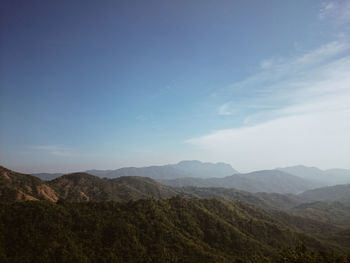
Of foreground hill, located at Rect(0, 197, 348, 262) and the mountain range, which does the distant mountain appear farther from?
foreground hill, located at Rect(0, 197, 348, 262)

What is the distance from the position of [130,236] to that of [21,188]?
126m

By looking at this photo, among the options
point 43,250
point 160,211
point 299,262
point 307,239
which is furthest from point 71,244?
point 307,239

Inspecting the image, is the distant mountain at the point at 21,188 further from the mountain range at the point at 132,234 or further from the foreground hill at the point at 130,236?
the foreground hill at the point at 130,236

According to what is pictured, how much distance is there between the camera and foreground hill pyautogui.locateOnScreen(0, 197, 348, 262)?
78188 millimetres

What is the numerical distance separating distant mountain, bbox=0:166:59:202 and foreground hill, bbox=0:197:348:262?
60.0 meters

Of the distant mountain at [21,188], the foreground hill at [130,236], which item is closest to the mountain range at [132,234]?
the foreground hill at [130,236]

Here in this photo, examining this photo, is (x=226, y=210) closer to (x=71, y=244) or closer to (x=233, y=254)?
(x=233, y=254)

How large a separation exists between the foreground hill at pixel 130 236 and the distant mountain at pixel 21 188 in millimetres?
59984

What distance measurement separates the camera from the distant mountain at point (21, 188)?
148375 millimetres

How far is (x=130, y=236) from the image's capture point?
102 meters

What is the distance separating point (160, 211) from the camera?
141875 millimetres

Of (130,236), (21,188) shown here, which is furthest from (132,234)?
(21,188)

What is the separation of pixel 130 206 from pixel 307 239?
13488cm

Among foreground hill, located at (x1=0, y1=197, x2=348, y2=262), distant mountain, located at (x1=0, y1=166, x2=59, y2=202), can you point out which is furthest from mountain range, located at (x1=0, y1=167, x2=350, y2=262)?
distant mountain, located at (x1=0, y1=166, x2=59, y2=202)
